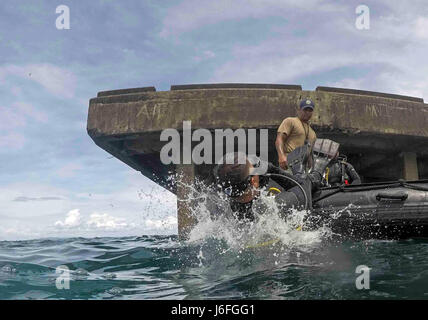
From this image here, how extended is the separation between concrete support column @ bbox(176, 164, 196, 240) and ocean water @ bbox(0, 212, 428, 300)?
1817 mm

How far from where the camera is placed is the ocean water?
2605 millimetres

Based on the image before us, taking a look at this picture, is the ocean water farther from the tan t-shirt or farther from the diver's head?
the tan t-shirt

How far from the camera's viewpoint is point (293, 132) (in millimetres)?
5789

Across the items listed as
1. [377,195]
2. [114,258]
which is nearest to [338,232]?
[377,195]

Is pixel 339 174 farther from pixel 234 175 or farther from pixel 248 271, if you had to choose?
pixel 248 271

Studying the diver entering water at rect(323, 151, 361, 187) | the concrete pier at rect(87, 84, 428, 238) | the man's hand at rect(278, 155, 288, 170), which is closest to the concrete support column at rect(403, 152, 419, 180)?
the concrete pier at rect(87, 84, 428, 238)

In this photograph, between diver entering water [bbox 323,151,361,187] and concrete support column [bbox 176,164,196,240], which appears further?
concrete support column [bbox 176,164,196,240]

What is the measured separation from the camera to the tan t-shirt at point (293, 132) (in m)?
5.75

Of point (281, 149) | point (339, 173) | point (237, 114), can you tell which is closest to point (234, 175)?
point (281, 149)

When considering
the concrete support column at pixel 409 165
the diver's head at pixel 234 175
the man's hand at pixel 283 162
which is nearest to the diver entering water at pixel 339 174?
the man's hand at pixel 283 162

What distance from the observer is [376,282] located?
105 inches

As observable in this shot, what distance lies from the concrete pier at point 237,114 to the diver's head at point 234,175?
9.53ft

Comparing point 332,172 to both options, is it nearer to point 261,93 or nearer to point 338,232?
point 338,232

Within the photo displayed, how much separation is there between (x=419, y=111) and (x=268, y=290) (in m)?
6.23
